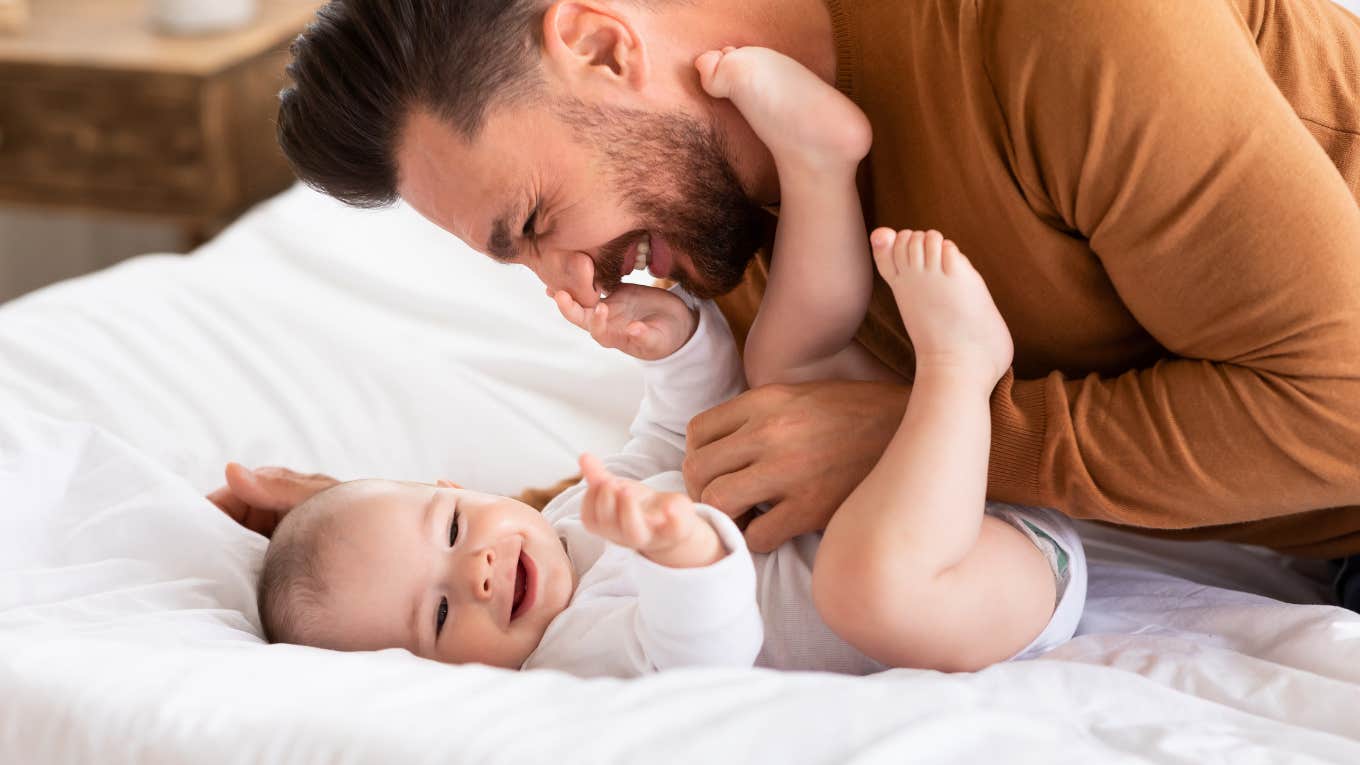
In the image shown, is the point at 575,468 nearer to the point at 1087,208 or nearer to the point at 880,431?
the point at 880,431

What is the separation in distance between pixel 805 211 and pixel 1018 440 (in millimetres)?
295

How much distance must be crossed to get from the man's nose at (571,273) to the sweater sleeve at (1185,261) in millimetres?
425

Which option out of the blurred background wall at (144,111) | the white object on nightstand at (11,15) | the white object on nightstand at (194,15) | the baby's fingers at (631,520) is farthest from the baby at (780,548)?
the white object on nightstand at (11,15)

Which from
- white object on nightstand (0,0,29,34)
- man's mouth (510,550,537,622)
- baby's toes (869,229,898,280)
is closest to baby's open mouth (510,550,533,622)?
man's mouth (510,550,537,622)

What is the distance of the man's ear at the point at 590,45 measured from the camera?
1280mm

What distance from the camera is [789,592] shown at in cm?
124

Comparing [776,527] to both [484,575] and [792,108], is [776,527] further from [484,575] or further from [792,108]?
[792,108]

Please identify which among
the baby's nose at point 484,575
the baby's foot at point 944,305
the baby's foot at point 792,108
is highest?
the baby's foot at point 792,108

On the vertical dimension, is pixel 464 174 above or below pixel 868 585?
above

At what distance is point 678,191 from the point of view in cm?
137

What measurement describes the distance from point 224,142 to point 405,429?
49.4 inches

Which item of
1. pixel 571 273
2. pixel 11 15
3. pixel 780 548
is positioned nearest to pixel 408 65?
pixel 571 273

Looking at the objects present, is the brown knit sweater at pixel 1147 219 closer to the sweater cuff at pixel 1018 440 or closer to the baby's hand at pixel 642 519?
the sweater cuff at pixel 1018 440

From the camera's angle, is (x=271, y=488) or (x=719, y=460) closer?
(x=719, y=460)
